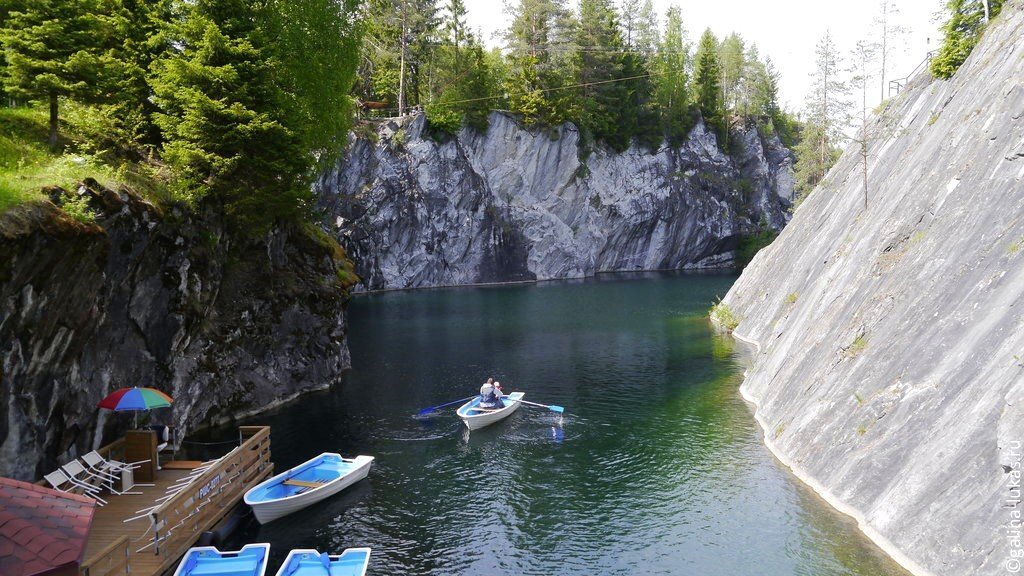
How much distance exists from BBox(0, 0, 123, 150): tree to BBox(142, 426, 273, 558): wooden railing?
40.4ft

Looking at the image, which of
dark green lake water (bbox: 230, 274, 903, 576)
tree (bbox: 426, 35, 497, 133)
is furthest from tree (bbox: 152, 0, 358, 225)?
tree (bbox: 426, 35, 497, 133)

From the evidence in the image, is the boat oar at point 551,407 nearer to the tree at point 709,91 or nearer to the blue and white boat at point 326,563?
the blue and white boat at point 326,563

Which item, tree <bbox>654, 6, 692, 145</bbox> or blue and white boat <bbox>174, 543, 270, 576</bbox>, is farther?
tree <bbox>654, 6, 692, 145</bbox>

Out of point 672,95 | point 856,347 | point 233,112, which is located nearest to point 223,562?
point 233,112

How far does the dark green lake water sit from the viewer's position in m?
16.4

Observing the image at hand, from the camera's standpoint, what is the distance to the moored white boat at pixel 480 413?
26.8 m

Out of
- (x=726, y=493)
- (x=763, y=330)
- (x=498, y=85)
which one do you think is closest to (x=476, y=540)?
(x=726, y=493)

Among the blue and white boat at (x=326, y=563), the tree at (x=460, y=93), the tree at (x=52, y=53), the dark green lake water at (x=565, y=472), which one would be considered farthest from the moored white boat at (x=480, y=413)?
the tree at (x=460, y=93)

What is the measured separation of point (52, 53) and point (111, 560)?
16519 millimetres

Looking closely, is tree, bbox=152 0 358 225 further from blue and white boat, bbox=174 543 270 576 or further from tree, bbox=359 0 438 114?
tree, bbox=359 0 438 114

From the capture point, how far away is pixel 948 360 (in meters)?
16.1

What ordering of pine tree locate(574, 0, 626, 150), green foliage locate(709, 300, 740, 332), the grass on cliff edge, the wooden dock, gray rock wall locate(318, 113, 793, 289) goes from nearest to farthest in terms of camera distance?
the wooden dock
the grass on cliff edge
green foliage locate(709, 300, 740, 332)
gray rock wall locate(318, 113, 793, 289)
pine tree locate(574, 0, 626, 150)

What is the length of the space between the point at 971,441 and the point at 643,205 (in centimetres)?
8243

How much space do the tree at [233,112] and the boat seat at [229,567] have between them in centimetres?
1403
